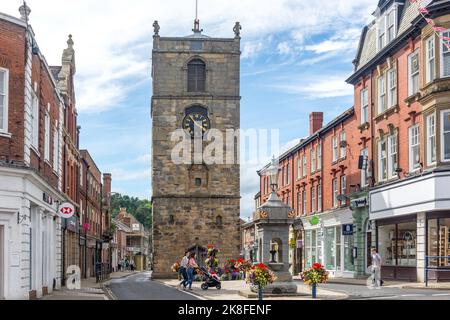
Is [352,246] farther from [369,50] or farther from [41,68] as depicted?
[41,68]

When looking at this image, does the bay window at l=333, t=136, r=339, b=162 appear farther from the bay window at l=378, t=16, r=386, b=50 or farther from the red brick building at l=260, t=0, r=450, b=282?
the bay window at l=378, t=16, r=386, b=50

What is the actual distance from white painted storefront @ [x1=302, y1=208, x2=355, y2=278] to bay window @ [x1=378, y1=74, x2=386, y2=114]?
27.3 ft

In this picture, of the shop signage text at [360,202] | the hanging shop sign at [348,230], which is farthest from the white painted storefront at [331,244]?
the shop signage text at [360,202]

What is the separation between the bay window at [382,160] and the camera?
38.8m

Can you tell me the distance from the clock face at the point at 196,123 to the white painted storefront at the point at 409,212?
23900 mm

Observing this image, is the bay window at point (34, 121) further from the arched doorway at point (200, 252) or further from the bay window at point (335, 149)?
the arched doorway at point (200, 252)

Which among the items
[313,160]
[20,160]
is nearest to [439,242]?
[20,160]

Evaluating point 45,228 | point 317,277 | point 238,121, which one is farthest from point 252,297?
point 238,121

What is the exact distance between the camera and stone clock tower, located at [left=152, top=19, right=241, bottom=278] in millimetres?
59688

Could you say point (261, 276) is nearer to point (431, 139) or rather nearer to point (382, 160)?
point (431, 139)

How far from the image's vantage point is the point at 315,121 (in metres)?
60.2

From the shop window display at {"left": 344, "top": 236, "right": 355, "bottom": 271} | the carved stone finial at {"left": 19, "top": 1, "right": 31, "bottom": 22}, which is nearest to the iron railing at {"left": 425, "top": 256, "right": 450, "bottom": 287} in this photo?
the shop window display at {"left": 344, "top": 236, "right": 355, "bottom": 271}
